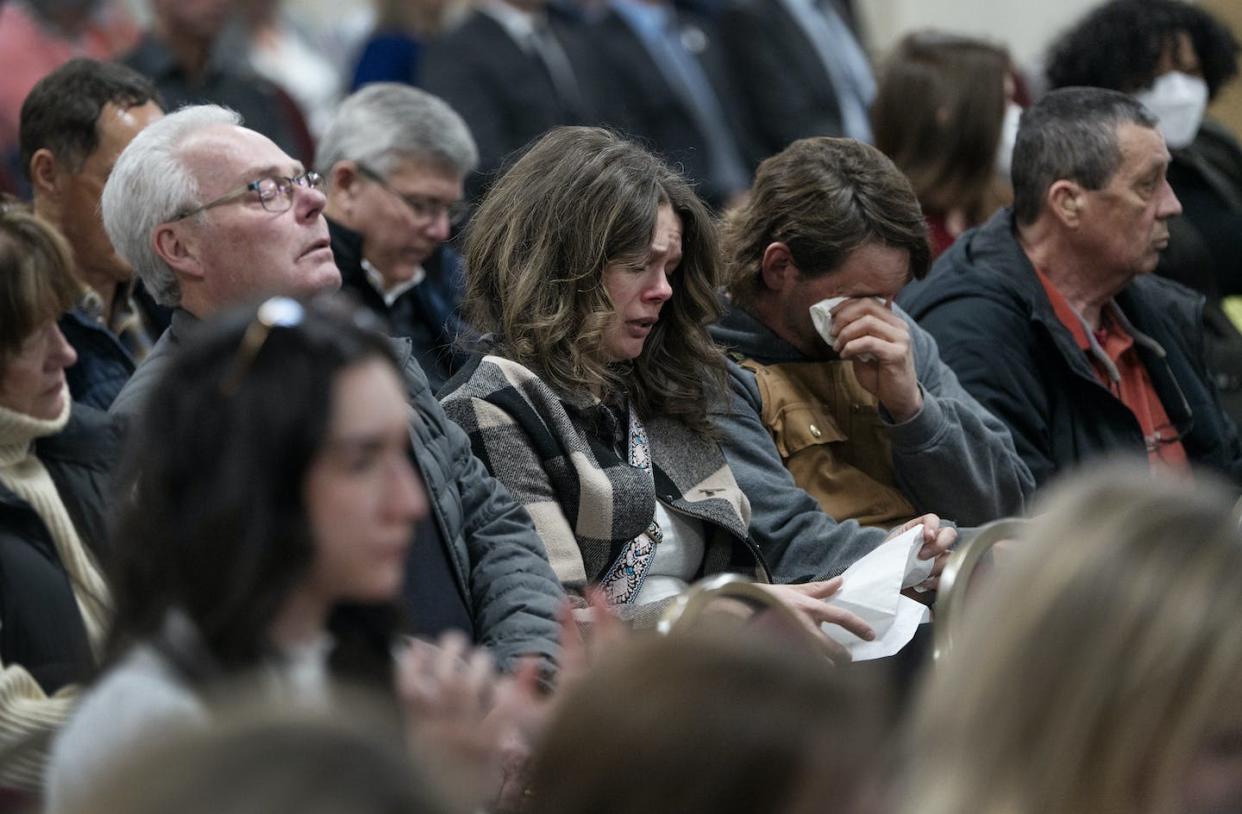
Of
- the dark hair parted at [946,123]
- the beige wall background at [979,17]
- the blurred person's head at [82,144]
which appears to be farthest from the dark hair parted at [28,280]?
the beige wall background at [979,17]

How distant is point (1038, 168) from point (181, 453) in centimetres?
318

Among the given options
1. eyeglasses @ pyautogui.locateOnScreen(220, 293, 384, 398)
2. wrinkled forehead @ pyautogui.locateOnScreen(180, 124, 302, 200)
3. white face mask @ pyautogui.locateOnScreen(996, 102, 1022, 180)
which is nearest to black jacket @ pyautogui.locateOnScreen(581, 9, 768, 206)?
white face mask @ pyautogui.locateOnScreen(996, 102, 1022, 180)

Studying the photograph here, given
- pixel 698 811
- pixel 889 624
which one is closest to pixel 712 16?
pixel 889 624

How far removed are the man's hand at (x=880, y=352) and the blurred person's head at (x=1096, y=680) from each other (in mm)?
1921

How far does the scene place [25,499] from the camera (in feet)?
9.46

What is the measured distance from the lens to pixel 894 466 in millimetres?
3881

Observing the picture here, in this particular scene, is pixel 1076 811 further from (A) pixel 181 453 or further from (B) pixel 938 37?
(B) pixel 938 37

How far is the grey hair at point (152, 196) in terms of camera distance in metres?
3.49

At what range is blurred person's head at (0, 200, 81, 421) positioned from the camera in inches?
116

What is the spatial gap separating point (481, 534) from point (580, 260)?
1.94ft

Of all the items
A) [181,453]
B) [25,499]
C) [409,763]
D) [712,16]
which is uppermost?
[409,763]

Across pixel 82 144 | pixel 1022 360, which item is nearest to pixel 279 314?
pixel 82 144

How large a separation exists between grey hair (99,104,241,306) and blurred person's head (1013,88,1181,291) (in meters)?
2.20

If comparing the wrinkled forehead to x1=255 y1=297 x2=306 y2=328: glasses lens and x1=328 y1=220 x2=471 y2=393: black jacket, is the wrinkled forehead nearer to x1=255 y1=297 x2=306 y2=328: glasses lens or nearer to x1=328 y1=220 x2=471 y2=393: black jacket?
x1=328 y1=220 x2=471 y2=393: black jacket
